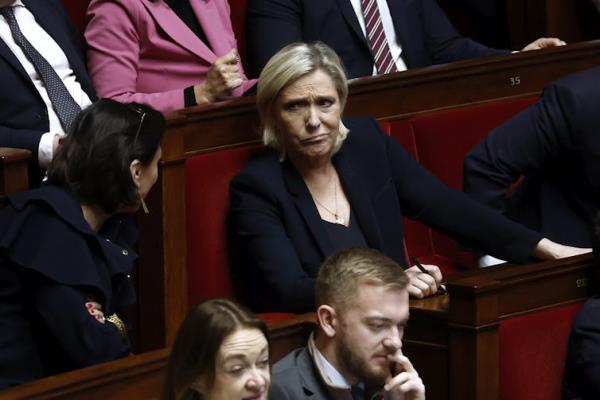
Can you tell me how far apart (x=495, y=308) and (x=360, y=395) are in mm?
145

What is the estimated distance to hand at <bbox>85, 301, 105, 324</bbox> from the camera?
90 centimetres

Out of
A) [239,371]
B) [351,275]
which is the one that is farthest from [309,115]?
[239,371]

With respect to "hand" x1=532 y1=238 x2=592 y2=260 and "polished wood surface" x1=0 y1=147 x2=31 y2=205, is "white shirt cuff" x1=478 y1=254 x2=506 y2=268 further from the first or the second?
"polished wood surface" x1=0 y1=147 x2=31 y2=205

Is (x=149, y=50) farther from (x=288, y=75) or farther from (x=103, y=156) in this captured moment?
(x=103, y=156)

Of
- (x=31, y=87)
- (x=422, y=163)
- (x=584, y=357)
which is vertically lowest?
(x=584, y=357)

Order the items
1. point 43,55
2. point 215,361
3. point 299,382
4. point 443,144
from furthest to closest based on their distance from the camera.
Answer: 1. point 443,144
2. point 43,55
3. point 299,382
4. point 215,361

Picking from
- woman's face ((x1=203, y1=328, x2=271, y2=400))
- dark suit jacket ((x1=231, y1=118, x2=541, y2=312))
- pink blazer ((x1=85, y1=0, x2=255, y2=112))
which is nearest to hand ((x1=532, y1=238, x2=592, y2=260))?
dark suit jacket ((x1=231, y1=118, x2=541, y2=312))

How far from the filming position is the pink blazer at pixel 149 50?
1277 mm

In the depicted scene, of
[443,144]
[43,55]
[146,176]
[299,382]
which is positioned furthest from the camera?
[443,144]

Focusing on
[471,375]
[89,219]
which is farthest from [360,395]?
[89,219]

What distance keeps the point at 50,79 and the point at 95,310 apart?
1.20 ft

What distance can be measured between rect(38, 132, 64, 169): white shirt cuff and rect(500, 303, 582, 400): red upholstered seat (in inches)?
15.9

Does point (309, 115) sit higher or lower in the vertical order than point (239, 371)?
higher

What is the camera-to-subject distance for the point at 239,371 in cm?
76
